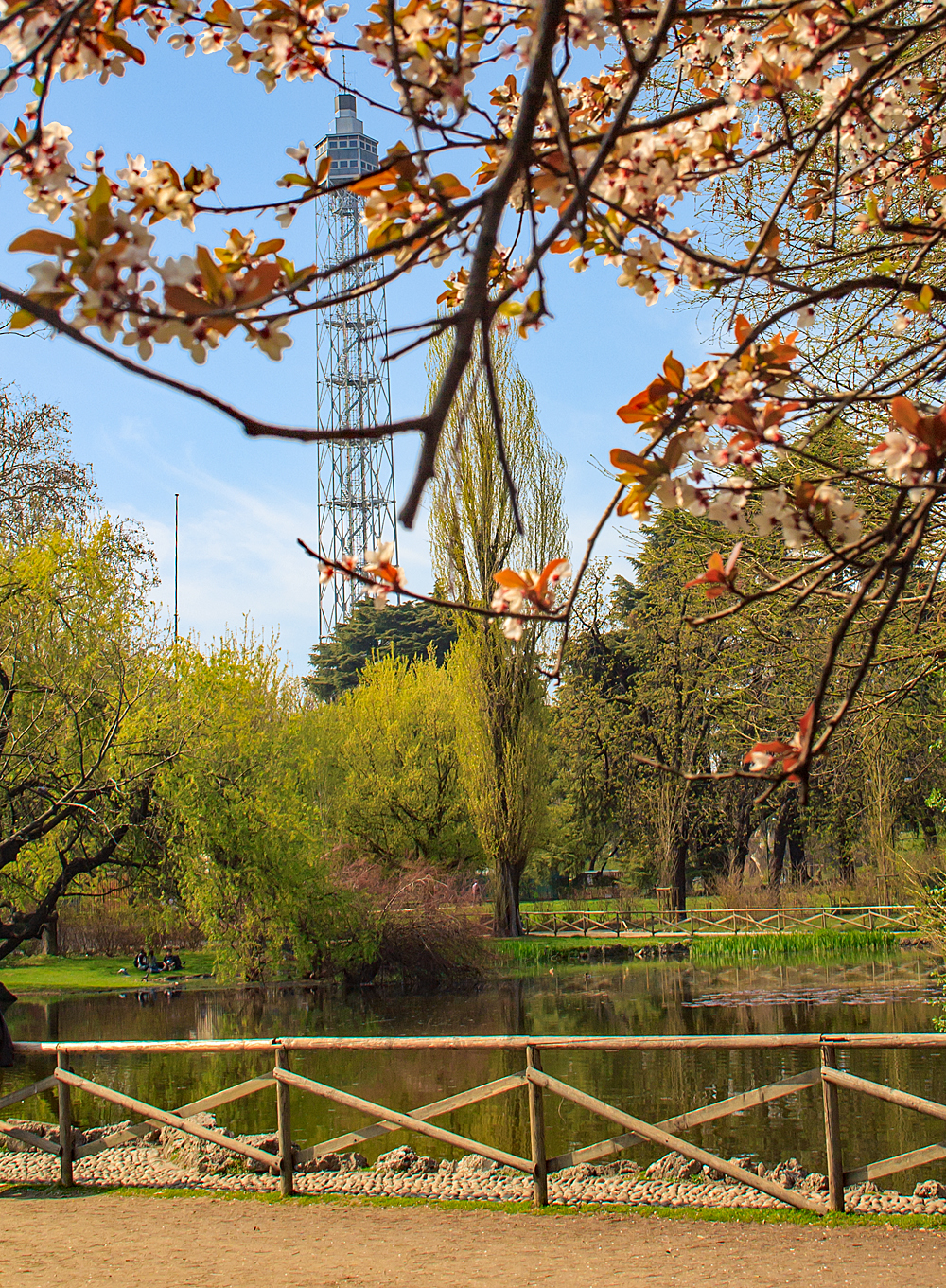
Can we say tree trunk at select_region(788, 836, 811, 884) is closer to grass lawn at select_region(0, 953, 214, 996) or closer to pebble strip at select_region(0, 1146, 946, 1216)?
grass lawn at select_region(0, 953, 214, 996)

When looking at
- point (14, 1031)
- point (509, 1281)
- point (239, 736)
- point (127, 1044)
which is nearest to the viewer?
point (509, 1281)

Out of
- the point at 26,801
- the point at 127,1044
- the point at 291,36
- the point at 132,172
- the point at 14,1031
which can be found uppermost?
the point at 291,36

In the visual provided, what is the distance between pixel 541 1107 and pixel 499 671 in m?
17.8

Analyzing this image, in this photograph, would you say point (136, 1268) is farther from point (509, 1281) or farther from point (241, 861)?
point (241, 861)

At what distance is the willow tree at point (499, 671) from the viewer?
22.7 meters

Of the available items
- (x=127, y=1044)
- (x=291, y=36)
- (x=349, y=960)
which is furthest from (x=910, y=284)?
(x=349, y=960)

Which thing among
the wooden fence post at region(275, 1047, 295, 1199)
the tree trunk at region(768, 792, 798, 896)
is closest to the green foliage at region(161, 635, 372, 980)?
the wooden fence post at region(275, 1047, 295, 1199)

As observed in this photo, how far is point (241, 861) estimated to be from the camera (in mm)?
15242

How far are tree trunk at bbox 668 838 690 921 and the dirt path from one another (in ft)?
69.6

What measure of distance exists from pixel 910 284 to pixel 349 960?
60.1 feet

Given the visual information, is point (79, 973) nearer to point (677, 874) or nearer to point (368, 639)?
point (677, 874)

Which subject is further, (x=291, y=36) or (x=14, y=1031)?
(x=14, y=1031)

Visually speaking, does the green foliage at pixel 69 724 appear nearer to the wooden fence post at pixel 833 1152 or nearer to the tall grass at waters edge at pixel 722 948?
the wooden fence post at pixel 833 1152

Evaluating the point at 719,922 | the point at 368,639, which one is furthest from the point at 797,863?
the point at 368,639
